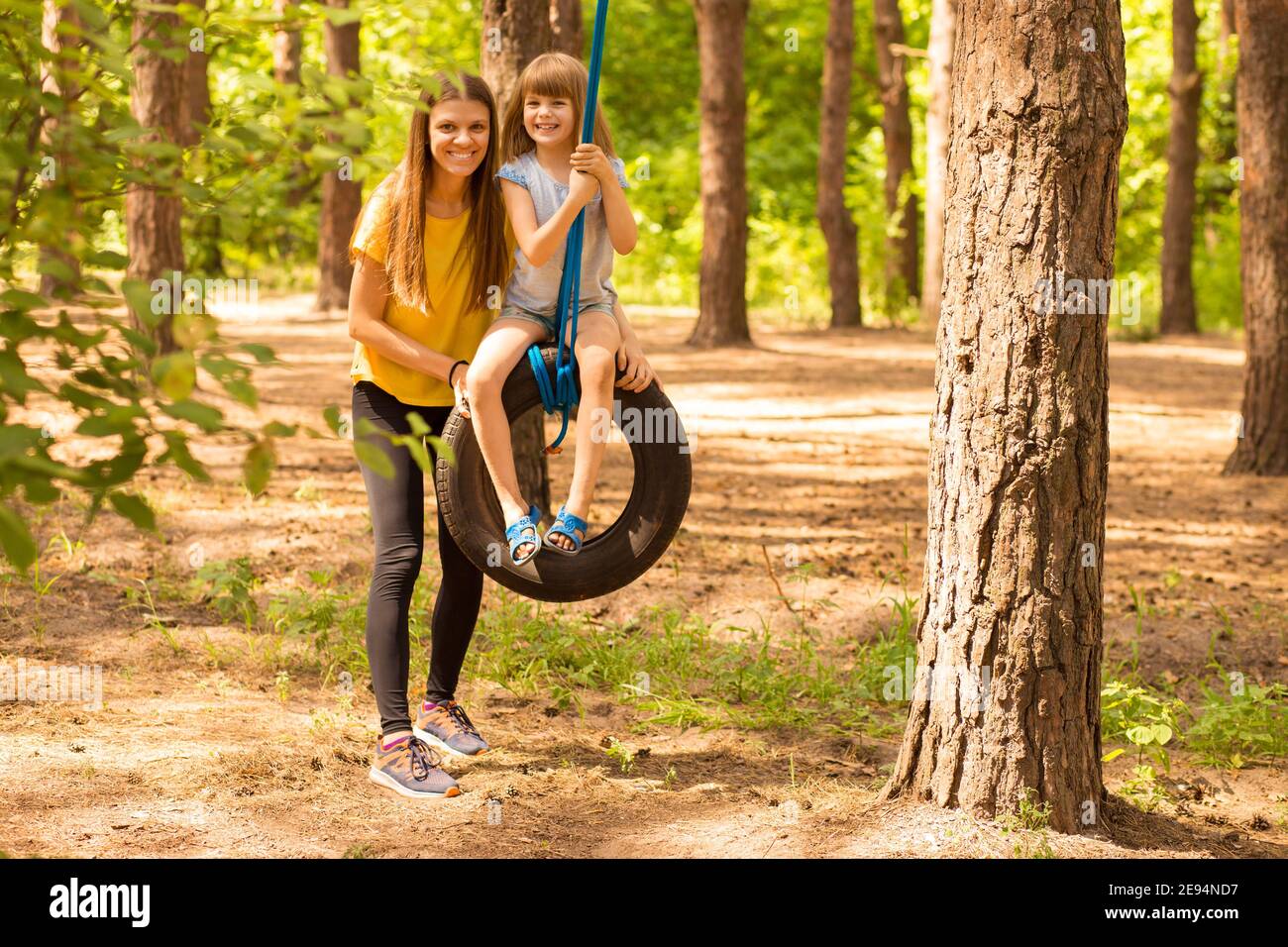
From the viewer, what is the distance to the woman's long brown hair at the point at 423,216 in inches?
153

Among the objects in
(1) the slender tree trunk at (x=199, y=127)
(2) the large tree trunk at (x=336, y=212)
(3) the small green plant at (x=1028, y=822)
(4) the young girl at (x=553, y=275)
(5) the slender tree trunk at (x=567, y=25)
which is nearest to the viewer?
(1) the slender tree trunk at (x=199, y=127)

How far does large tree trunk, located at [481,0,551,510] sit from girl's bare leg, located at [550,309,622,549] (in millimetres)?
2121

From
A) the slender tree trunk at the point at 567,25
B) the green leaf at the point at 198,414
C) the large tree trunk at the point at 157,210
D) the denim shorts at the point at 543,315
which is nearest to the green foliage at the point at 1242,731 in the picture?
the denim shorts at the point at 543,315

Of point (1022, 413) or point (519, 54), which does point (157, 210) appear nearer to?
point (519, 54)

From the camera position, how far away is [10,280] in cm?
226

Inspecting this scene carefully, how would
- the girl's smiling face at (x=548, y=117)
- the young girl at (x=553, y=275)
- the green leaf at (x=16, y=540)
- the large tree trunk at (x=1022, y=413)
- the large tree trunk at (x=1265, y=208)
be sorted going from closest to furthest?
the green leaf at (x=16, y=540) → the large tree trunk at (x=1022, y=413) → the young girl at (x=553, y=275) → the girl's smiling face at (x=548, y=117) → the large tree trunk at (x=1265, y=208)

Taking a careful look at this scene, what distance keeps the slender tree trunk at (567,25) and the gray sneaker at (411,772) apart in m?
6.34

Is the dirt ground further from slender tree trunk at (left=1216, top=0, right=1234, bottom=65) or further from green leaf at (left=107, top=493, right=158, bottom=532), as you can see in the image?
slender tree trunk at (left=1216, top=0, right=1234, bottom=65)

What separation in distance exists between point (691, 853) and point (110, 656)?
2.68m

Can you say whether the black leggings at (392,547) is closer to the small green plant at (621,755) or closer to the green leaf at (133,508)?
the small green plant at (621,755)

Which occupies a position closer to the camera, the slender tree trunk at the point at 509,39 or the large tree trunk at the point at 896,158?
the slender tree trunk at the point at 509,39

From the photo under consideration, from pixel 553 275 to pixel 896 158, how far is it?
18010 millimetres
